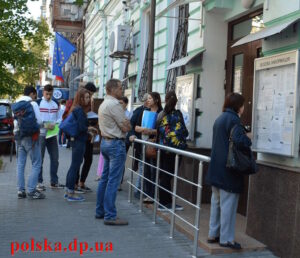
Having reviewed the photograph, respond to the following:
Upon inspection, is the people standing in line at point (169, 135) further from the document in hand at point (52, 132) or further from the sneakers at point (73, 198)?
the document in hand at point (52, 132)

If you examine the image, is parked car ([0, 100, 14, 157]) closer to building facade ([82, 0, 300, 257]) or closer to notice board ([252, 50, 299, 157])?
building facade ([82, 0, 300, 257])

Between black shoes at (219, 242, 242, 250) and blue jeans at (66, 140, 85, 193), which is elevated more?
blue jeans at (66, 140, 85, 193)

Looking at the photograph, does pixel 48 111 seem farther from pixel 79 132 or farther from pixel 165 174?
pixel 165 174

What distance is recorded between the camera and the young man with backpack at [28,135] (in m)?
7.46

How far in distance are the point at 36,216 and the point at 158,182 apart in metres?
1.67

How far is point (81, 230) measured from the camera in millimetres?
5863

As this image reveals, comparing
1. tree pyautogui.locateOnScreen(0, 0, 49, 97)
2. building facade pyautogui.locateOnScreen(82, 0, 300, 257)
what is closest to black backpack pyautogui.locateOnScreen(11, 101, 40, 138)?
building facade pyautogui.locateOnScreen(82, 0, 300, 257)

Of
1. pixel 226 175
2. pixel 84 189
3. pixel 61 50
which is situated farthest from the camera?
pixel 61 50

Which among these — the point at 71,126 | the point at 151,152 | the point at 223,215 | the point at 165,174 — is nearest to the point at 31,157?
the point at 71,126

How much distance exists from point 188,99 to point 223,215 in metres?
3.44

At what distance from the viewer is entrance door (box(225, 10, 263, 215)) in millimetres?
6840

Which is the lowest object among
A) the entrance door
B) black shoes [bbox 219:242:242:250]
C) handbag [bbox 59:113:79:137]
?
black shoes [bbox 219:242:242:250]

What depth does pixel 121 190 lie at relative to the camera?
29.1ft

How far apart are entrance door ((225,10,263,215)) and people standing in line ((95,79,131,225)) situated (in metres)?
1.78
